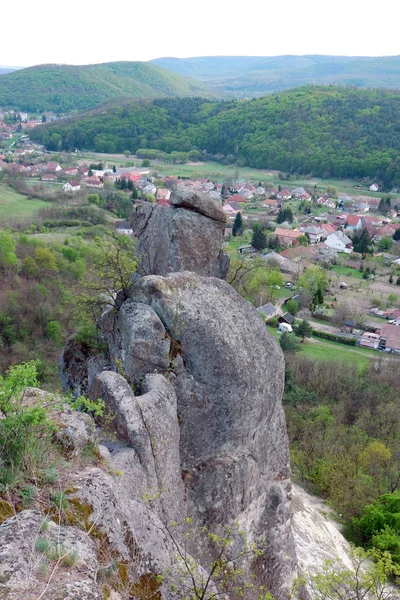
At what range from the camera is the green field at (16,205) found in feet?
217

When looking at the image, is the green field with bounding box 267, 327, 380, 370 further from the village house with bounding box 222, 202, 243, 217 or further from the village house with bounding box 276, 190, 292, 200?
the village house with bounding box 276, 190, 292, 200

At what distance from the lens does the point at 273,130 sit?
465 ft

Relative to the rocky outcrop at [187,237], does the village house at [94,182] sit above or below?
below

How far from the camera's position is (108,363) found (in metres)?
11.7

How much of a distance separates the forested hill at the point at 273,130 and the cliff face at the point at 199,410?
401 feet

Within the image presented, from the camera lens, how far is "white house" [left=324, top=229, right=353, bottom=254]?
Answer: 274 ft

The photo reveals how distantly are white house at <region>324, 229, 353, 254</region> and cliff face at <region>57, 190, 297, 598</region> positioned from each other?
247 ft

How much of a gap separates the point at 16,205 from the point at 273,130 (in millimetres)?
91377

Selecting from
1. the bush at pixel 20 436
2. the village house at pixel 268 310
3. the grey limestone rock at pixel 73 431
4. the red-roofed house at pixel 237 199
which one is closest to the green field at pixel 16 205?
the village house at pixel 268 310

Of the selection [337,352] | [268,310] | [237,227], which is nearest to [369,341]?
[337,352]

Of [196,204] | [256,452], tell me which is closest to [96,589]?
[256,452]

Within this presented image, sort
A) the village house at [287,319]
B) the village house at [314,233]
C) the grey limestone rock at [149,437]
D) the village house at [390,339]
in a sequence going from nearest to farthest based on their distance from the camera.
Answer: the grey limestone rock at [149,437]
the village house at [390,339]
the village house at [287,319]
the village house at [314,233]

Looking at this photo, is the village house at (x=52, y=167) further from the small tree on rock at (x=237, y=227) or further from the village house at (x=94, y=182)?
the small tree on rock at (x=237, y=227)

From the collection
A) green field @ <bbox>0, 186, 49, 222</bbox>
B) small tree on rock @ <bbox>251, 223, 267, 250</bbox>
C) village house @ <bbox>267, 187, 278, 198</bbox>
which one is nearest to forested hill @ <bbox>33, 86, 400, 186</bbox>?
village house @ <bbox>267, 187, 278, 198</bbox>
